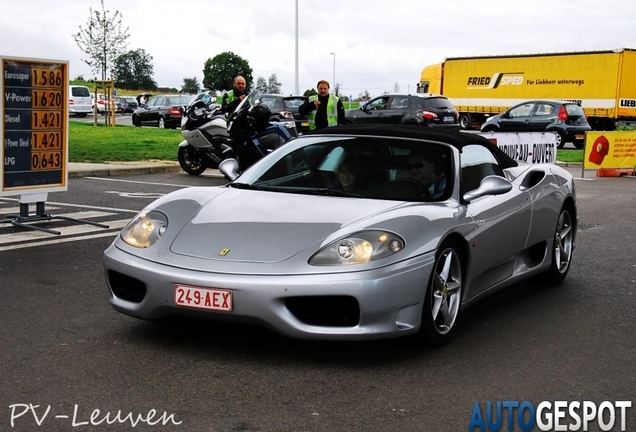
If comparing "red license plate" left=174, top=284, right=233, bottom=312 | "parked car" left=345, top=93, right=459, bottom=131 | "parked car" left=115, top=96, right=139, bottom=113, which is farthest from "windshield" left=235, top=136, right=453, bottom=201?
"parked car" left=115, top=96, right=139, bottom=113

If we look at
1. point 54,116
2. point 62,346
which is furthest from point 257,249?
point 54,116

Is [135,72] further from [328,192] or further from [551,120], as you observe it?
[328,192]

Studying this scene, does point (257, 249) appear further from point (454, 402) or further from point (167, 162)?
point (167, 162)

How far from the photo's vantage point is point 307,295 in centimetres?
471

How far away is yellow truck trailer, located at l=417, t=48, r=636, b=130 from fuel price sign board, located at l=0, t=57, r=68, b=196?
30436 mm

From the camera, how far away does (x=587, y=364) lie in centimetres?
505

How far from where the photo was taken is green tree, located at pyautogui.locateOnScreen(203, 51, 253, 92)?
5054 inches

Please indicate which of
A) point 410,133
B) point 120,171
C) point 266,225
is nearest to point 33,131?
point 410,133

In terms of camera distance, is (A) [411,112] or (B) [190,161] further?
(A) [411,112]

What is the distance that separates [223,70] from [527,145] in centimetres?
11345

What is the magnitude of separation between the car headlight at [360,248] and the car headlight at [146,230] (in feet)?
3.27

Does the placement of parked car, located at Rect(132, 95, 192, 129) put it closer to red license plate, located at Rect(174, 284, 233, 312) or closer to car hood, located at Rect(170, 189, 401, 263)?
car hood, located at Rect(170, 189, 401, 263)

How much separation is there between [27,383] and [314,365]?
1.42 meters

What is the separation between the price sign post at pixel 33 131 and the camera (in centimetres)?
927
